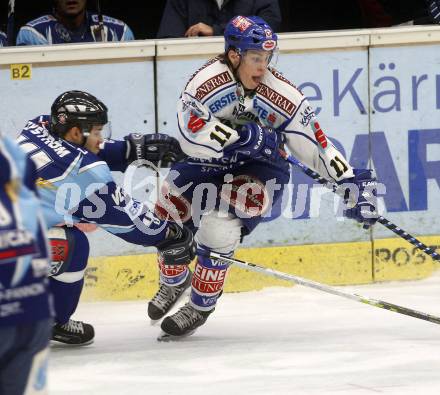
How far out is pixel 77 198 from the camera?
450cm

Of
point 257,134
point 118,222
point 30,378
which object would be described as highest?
point 257,134

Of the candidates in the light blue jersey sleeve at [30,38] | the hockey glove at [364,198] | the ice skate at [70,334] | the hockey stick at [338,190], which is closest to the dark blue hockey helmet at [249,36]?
the hockey stick at [338,190]

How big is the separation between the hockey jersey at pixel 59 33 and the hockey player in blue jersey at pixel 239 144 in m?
1.31

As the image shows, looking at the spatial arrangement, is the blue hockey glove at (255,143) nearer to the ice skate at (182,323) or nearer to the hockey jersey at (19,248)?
the ice skate at (182,323)

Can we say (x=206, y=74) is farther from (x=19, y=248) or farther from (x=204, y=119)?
(x=19, y=248)

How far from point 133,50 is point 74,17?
49cm

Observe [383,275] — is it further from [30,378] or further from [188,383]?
[30,378]

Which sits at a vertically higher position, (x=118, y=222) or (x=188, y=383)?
(x=118, y=222)

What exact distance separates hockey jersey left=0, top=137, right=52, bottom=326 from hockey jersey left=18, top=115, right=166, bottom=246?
184cm

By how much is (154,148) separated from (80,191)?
730 mm

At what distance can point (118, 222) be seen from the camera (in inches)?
180

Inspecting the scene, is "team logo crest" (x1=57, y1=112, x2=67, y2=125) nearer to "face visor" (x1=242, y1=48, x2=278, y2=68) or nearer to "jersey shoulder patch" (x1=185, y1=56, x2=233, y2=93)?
"jersey shoulder patch" (x1=185, y1=56, x2=233, y2=93)

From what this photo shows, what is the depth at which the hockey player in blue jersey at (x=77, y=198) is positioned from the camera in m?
4.49

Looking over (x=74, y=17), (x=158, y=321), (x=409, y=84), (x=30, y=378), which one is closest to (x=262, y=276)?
(x=158, y=321)
